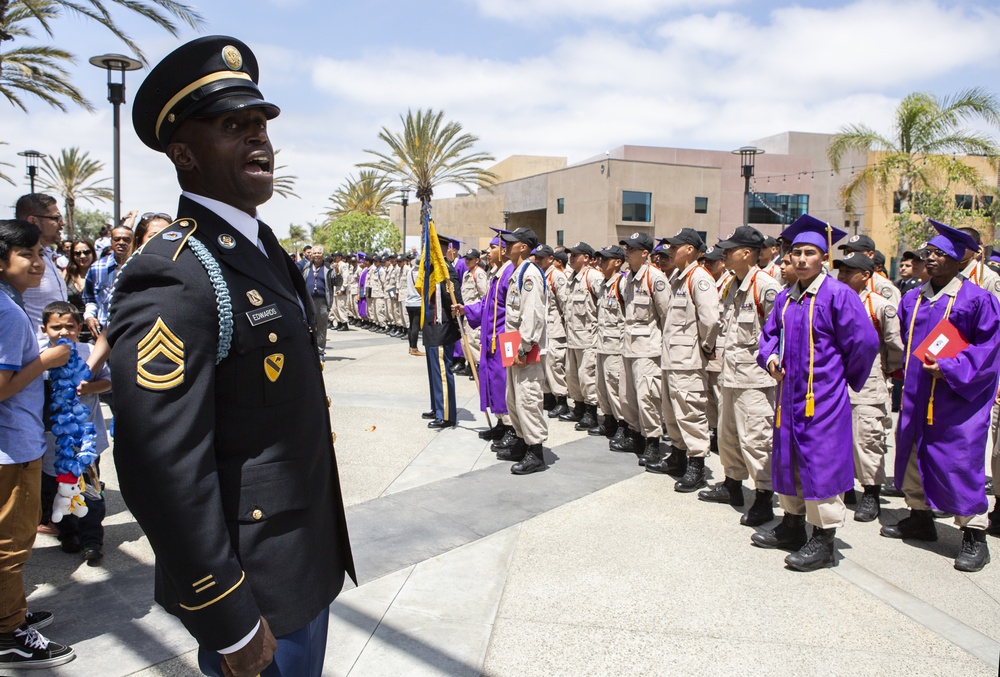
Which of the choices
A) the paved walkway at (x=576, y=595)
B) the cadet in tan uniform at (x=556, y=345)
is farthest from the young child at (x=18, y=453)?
the cadet in tan uniform at (x=556, y=345)

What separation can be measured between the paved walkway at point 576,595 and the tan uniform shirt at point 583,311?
3033 mm

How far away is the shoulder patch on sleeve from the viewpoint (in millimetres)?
1484

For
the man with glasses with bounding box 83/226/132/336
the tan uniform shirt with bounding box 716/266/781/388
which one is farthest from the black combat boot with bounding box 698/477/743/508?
the man with glasses with bounding box 83/226/132/336

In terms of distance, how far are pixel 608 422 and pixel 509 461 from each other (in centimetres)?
169

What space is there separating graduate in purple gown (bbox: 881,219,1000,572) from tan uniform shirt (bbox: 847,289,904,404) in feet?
2.83

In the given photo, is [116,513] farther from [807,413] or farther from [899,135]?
[899,135]

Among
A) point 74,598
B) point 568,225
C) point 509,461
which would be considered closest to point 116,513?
point 74,598

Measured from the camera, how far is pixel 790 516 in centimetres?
475

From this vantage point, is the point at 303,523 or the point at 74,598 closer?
the point at 303,523

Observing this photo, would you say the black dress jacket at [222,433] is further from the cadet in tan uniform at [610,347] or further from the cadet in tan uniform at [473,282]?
the cadet in tan uniform at [473,282]

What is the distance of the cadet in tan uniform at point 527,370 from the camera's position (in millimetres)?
6453

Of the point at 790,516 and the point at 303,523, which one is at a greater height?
the point at 303,523

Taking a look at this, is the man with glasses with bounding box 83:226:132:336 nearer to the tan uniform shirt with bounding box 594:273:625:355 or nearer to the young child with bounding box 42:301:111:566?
the young child with bounding box 42:301:111:566

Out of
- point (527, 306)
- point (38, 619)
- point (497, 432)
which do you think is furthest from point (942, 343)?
point (38, 619)
